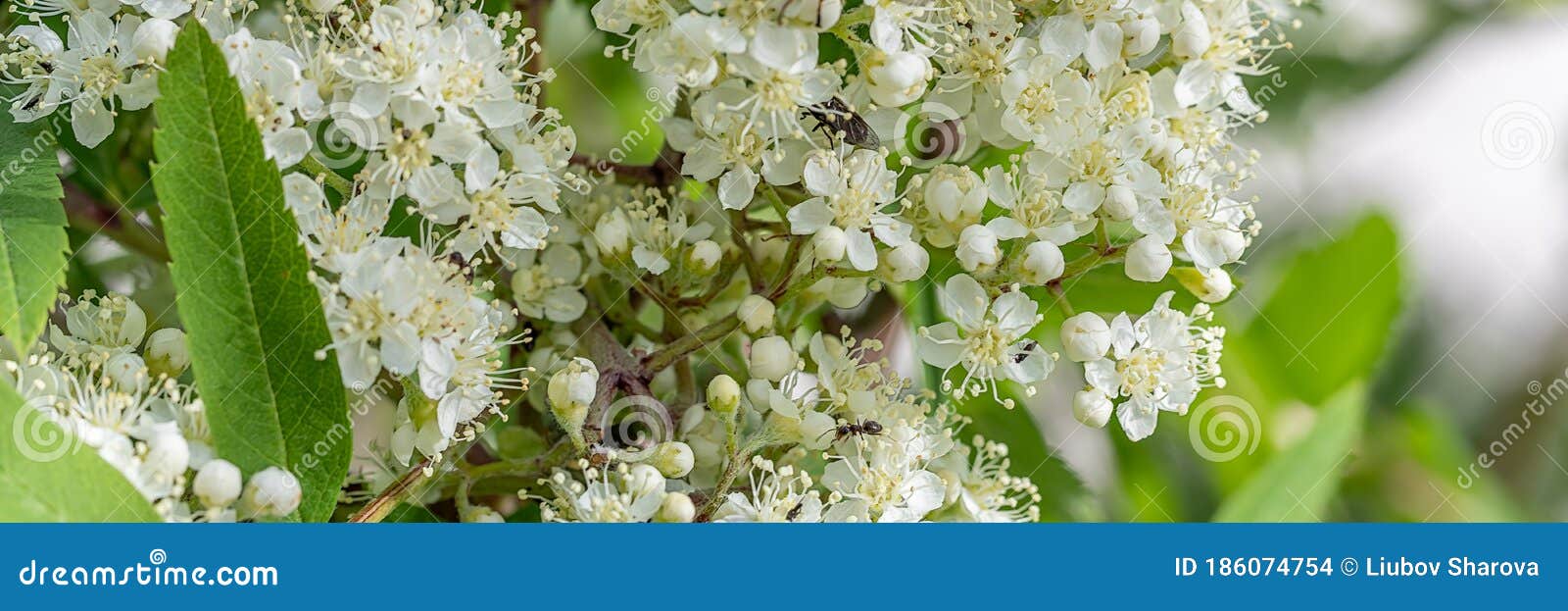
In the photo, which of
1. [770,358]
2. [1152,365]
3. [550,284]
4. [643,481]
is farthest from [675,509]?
[1152,365]

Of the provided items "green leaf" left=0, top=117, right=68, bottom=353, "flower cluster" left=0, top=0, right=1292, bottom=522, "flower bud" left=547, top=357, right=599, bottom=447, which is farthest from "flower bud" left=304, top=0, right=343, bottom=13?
"flower bud" left=547, top=357, right=599, bottom=447

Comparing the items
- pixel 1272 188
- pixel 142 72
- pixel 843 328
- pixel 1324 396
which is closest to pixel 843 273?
pixel 843 328

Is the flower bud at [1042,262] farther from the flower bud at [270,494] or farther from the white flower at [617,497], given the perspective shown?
the flower bud at [270,494]

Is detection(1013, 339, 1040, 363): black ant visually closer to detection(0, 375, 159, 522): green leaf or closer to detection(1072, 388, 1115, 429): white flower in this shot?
detection(1072, 388, 1115, 429): white flower

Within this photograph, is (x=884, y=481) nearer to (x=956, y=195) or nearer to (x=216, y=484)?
(x=956, y=195)

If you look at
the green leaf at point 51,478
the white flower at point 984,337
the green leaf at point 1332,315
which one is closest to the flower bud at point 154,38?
the green leaf at point 51,478

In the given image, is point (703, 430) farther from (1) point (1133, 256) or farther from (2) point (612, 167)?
(1) point (1133, 256)

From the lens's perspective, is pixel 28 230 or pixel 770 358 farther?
pixel 770 358
